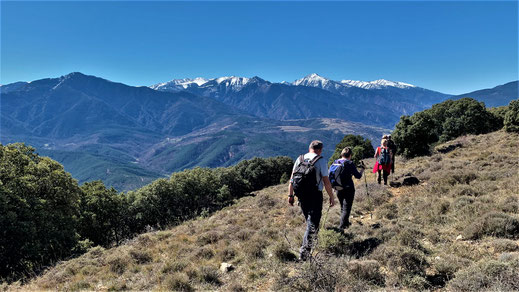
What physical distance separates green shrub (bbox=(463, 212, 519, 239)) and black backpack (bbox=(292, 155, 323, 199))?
13.4 ft

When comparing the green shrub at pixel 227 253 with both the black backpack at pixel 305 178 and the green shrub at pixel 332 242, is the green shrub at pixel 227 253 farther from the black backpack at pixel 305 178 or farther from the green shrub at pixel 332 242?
the black backpack at pixel 305 178

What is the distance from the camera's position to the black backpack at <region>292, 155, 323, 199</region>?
6094 millimetres

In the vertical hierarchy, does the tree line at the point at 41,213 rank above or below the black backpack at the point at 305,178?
below

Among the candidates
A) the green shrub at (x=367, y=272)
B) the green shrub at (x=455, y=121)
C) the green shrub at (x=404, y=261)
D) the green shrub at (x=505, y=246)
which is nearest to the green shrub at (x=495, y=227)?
the green shrub at (x=505, y=246)

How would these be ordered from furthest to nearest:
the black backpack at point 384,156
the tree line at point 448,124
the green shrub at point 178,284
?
the tree line at point 448,124 < the black backpack at point 384,156 < the green shrub at point 178,284

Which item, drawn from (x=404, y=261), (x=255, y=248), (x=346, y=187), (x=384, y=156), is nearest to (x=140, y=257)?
(x=255, y=248)

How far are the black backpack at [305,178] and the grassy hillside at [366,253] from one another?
1.03m

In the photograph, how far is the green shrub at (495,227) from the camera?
590 cm

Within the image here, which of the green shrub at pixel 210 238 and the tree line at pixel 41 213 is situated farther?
the tree line at pixel 41 213

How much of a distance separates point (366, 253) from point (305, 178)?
8.09 feet

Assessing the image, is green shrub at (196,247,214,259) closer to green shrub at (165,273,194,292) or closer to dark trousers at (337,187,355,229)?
green shrub at (165,273,194,292)

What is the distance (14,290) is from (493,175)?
59.3 ft

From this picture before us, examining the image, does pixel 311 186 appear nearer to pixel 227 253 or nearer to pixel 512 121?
pixel 227 253

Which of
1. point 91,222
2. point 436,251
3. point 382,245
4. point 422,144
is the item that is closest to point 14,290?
point 382,245
